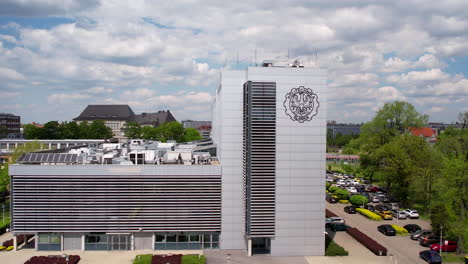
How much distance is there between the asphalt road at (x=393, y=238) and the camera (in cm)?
3453

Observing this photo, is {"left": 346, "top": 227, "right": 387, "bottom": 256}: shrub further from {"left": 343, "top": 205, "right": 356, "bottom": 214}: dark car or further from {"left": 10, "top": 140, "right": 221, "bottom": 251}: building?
{"left": 10, "top": 140, "right": 221, "bottom": 251}: building

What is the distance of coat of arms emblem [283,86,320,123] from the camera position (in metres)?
33.5

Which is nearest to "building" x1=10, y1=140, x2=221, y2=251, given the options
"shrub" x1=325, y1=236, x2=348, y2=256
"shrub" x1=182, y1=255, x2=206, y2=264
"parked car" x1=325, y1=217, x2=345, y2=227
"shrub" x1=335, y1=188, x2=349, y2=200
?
"shrub" x1=182, y1=255, x2=206, y2=264

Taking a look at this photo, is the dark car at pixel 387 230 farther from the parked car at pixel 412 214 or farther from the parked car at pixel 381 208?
the parked car at pixel 381 208

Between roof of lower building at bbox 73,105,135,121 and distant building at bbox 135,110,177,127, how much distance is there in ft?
19.9

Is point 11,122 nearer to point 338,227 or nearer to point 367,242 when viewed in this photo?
point 338,227

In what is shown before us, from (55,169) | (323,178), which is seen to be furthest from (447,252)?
(55,169)

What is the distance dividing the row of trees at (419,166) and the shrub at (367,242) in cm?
636

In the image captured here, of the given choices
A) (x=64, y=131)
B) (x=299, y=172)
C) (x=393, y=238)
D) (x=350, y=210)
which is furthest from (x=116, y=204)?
(x=64, y=131)

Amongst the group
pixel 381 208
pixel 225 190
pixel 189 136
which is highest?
pixel 189 136

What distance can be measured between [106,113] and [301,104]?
131 meters

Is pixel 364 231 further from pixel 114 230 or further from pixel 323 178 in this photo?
pixel 114 230

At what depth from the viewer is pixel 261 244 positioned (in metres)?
35.2

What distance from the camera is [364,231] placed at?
4272 cm
